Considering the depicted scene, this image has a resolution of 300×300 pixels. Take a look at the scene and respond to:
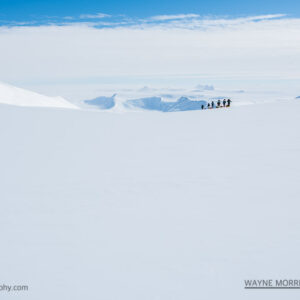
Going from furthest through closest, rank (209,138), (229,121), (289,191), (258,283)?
(229,121)
(209,138)
(289,191)
(258,283)

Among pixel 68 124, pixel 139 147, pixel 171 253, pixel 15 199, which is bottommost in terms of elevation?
pixel 171 253

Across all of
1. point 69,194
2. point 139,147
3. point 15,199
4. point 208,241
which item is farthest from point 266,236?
point 139,147

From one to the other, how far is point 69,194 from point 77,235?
2.06 m

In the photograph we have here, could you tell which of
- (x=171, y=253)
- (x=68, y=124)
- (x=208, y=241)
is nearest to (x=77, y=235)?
(x=171, y=253)

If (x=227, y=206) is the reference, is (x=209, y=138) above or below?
above

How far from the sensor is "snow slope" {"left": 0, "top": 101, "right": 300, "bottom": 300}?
174 inches

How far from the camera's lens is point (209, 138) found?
1328 cm

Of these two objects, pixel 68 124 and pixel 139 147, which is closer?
pixel 139 147

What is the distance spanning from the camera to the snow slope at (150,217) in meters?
4.42

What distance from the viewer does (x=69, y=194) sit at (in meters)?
7.41

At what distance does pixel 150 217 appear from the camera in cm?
614

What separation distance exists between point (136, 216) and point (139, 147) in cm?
616

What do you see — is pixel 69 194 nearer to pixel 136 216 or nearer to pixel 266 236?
pixel 136 216

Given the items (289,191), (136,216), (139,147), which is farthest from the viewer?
(139,147)
